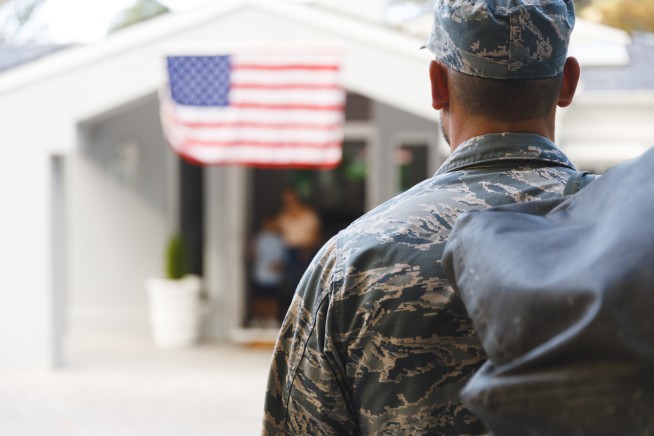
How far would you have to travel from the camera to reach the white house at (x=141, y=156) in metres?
8.59

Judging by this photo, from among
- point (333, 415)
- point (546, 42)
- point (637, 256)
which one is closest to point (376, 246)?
point (333, 415)

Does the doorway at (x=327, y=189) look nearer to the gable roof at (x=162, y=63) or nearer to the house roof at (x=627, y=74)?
the house roof at (x=627, y=74)

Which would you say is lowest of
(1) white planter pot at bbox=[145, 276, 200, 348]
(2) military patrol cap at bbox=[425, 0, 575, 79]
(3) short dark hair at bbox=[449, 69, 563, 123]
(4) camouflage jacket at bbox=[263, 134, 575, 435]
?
(1) white planter pot at bbox=[145, 276, 200, 348]

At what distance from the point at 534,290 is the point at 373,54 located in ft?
24.5

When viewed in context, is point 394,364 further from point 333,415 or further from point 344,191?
point 344,191

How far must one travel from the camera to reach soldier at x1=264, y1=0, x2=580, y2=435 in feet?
5.56

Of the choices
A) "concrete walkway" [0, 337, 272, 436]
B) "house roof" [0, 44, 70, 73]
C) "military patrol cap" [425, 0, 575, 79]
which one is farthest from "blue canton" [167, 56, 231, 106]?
"military patrol cap" [425, 0, 575, 79]

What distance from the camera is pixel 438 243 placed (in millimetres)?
1704

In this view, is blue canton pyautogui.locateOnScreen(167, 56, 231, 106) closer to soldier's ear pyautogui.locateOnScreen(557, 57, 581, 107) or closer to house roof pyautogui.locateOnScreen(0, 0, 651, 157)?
house roof pyautogui.locateOnScreen(0, 0, 651, 157)

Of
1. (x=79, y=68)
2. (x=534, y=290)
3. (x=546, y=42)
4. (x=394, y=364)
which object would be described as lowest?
(x=79, y=68)

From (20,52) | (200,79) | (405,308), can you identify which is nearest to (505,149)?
(405,308)

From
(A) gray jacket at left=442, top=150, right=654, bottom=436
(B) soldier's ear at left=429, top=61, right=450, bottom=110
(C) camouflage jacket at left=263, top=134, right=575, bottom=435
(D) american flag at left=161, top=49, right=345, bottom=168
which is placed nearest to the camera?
(A) gray jacket at left=442, top=150, right=654, bottom=436

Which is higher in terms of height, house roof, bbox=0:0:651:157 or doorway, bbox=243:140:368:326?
house roof, bbox=0:0:651:157

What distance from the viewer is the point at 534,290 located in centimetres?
120
